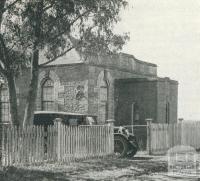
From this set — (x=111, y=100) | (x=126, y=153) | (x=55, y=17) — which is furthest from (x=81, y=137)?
(x=111, y=100)

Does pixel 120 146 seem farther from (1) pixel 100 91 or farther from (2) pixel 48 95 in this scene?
(2) pixel 48 95

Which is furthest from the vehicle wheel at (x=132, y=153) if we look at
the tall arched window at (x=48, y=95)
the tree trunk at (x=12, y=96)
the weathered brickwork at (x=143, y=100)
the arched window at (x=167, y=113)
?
the arched window at (x=167, y=113)

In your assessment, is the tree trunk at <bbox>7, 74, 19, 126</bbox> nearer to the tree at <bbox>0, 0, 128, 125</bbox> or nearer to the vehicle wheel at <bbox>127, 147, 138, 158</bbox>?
the tree at <bbox>0, 0, 128, 125</bbox>

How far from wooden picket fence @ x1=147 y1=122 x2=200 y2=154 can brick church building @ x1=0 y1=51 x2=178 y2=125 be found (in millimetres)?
4322

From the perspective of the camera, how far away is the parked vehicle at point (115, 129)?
1966 centimetres

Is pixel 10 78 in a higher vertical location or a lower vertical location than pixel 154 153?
higher

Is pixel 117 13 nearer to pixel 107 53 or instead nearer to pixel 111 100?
pixel 107 53


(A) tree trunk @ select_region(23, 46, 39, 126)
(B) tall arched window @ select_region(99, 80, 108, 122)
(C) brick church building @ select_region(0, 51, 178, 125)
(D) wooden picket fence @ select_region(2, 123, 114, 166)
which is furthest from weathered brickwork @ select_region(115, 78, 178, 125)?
(A) tree trunk @ select_region(23, 46, 39, 126)

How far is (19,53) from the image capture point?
17641mm

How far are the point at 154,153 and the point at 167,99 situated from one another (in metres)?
9.53

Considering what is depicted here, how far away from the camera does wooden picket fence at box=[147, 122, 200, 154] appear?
21.6m

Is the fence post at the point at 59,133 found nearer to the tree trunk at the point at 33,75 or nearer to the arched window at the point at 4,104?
the tree trunk at the point at 33,75

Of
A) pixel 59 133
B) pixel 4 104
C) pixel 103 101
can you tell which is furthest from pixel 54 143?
pixel 4 104

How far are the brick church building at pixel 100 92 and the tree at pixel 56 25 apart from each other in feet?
30.6
